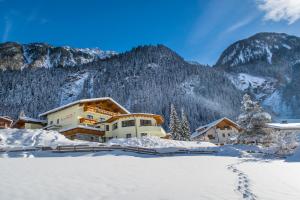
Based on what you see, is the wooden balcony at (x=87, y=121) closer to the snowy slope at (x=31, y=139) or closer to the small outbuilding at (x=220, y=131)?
the snowy slope at (x=31, y=139)

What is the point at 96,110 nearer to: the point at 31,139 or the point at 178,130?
the point at 178,130

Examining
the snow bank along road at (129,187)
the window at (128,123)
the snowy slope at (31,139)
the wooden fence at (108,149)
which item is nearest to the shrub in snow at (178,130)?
the window at (128,123)

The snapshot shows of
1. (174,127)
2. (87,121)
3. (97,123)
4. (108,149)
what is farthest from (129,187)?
(174,127)

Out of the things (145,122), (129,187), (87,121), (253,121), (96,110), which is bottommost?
(129,187)

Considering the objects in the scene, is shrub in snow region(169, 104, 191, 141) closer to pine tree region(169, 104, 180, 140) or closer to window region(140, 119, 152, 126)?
pine tree region(169, 104, 180, 140)

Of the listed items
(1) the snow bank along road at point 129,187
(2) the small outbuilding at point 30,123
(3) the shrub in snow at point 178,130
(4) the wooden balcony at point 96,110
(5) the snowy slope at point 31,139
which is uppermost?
(4) the wooden balcony at point 96,110

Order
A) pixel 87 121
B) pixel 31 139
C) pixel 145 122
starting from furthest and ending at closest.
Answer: pixel 87 121
pixel 145 122
pixel 31 139

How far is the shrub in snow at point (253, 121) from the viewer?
45.2 m

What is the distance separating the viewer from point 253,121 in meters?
45.6

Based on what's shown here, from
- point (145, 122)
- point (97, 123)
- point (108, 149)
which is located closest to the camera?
point (108, 149)

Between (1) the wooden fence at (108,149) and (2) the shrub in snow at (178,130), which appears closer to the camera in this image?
(1) the wooden fence at (108,149)

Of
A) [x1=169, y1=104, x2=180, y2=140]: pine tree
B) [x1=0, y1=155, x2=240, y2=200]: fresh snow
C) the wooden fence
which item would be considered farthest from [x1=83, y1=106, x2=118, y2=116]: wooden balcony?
[x1=0, y1=155, x2=240, y2=200]: fresh snow

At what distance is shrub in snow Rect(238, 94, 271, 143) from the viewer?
45.2 metres

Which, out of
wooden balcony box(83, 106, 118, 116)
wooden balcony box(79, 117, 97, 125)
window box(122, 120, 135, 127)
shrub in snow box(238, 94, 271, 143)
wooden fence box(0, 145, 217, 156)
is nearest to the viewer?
wooden fence box(0, 145, 217, 156)
